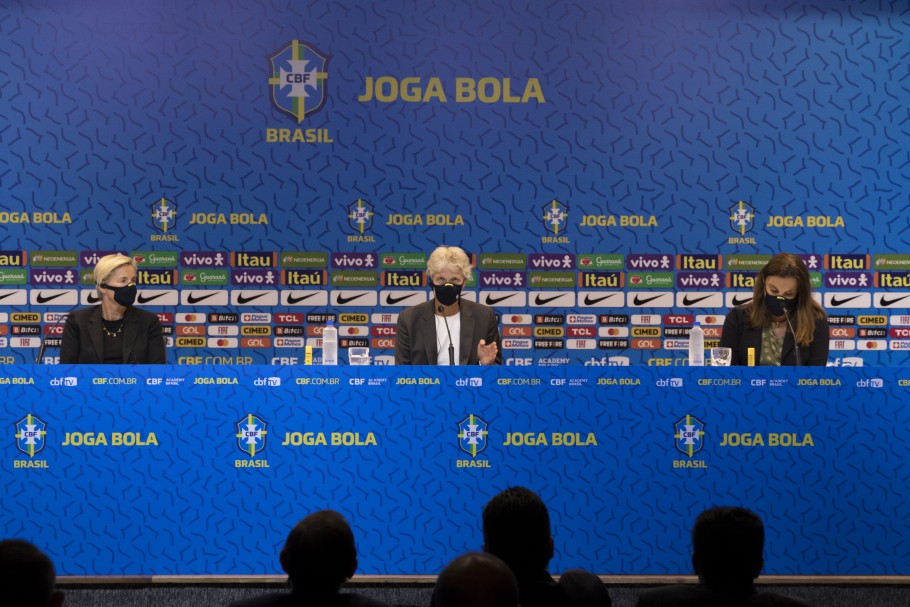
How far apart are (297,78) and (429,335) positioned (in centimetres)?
228

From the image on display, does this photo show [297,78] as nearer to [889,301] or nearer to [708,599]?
[889,301]

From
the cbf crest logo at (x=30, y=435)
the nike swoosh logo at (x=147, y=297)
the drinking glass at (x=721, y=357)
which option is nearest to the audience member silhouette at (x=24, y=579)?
the cbf crest logo at (x=30, y=435)

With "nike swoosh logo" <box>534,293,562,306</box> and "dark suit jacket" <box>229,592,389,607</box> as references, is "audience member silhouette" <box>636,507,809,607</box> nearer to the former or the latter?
A: "dark suit jacket" <box>229,592,389,607</box>

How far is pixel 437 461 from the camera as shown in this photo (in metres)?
3.62

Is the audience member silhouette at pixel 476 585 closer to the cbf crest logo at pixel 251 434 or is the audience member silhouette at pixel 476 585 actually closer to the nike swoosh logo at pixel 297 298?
the cbf crest logo at pixel 251 434

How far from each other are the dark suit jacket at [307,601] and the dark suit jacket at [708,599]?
0.57 meters

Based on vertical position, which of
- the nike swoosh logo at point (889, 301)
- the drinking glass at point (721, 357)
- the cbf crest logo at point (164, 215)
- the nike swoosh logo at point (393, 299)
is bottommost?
the drinking glass at point (721, 357)

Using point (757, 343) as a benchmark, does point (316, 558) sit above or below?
below

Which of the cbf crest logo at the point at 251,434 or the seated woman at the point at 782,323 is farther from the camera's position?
the seated woman at the point at 782,323

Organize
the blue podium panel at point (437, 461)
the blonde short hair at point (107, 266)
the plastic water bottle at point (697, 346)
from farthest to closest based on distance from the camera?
the blonde short hair at point (107, 266) → the plastic water bottle at point (697, 346) → the blue podium panel at point (437, 461)

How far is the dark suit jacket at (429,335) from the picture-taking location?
430cm

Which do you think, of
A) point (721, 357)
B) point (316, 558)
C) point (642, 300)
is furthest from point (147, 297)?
point (316, 558)

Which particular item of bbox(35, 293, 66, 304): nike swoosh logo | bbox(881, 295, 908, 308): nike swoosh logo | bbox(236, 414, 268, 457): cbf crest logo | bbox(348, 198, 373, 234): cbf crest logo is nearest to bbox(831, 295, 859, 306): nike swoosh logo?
bbox(881, 295, 908, 308): nike swoosh logo

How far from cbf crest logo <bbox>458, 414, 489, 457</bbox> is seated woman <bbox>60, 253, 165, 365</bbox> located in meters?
1.58
